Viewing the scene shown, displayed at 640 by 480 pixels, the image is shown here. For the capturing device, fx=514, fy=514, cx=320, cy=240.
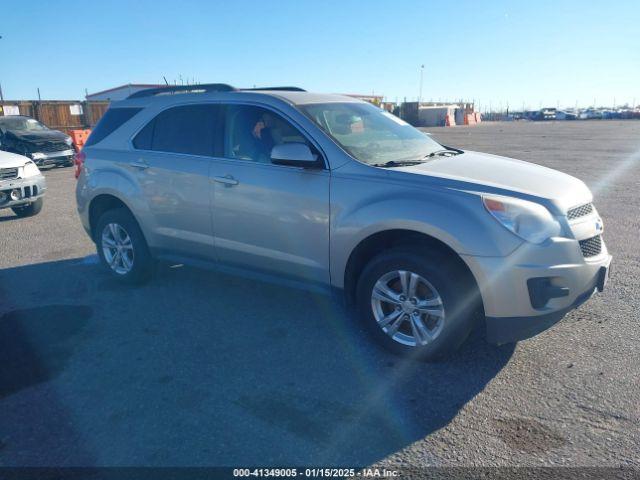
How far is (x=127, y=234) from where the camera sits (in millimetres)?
5199

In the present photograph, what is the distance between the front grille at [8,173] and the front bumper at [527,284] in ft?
25.4

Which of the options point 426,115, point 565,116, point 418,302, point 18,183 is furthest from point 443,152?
point 565,116

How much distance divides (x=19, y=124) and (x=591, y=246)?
58.6 feet

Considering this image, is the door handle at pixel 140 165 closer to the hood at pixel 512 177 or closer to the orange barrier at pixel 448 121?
the hood at pixel 512 177

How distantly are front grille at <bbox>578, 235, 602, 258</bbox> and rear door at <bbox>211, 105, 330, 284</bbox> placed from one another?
68.3 inches

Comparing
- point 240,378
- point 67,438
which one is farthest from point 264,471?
point 67,438

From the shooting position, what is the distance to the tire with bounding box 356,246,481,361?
339cm

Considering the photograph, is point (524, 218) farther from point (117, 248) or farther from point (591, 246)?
point (117, 248)

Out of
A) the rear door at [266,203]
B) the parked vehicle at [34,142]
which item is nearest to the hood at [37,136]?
the parked vehicle at [34,142]

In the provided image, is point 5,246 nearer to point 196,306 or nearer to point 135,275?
point 135,275

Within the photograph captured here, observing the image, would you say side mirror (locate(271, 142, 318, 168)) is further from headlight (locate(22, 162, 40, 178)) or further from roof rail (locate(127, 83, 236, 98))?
headlight (locate(22, 162, 40, 178))

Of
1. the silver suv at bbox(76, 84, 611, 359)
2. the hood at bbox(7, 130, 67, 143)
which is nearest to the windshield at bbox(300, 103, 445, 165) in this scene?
the silver suv at bbox(76, 84, 611, 359)

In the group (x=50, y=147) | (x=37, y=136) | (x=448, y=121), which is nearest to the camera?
(x=37, y=136)

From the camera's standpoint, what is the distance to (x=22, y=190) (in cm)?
832
